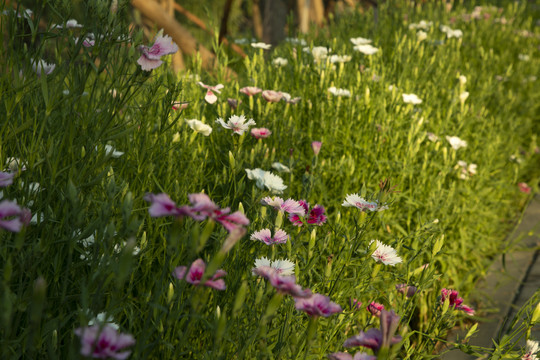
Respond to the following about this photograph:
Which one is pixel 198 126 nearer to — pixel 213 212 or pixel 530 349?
pixel 213 212

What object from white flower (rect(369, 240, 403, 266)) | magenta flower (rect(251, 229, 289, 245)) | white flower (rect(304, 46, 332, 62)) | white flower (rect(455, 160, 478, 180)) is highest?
white flower (rect(304, 46, 332, 62))

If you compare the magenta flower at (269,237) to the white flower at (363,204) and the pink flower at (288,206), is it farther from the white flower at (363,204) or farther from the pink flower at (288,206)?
the white flower at (363,204)

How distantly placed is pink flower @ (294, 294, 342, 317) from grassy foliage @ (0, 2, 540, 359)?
0.05m

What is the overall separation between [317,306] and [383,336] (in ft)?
0.57

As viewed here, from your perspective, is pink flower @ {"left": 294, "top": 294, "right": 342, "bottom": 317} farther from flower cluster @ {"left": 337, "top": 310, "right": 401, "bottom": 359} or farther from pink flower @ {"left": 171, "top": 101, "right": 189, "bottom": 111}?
pink flower @ {"left": 171, "top": 101, "right": 189, "bottom": 111}

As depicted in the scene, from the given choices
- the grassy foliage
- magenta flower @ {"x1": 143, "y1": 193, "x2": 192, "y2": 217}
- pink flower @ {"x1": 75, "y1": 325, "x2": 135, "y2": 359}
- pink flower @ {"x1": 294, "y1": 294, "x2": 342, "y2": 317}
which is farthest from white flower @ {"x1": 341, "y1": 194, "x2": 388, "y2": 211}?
pink flower @ {"x1": 75, "y1": 325, "x2": 135, "y2": 359}

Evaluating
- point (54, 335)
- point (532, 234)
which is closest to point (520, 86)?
point (532, 234)

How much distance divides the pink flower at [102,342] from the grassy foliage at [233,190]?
6 centimetres

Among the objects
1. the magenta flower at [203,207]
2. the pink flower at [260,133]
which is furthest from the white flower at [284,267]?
the pink flower at [260,133]

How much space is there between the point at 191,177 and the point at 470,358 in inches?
55.7

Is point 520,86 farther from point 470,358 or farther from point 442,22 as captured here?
point 470,358

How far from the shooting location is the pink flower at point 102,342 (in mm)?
848

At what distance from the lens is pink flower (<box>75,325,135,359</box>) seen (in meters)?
0.85

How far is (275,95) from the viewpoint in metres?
2.46
